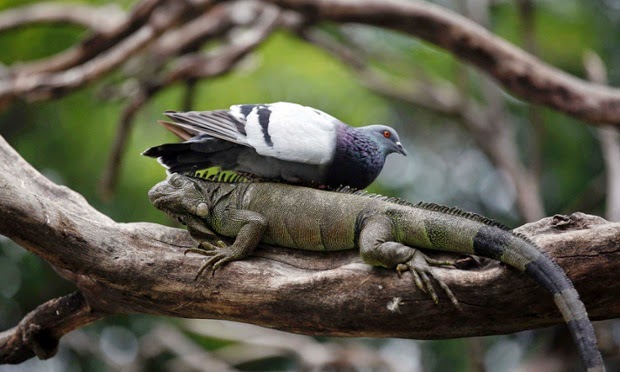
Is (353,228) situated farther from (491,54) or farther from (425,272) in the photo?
(491,54)

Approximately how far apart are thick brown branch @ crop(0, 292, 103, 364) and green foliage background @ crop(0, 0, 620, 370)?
488 cm

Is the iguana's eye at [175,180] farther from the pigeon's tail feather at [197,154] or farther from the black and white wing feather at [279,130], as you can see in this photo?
the black and white wing feather at [279,130]

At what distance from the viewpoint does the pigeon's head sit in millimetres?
4230

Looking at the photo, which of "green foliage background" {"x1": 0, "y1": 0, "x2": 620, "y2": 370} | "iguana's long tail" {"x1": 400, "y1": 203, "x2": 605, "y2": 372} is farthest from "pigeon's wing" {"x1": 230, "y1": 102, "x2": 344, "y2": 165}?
"green foliage background" {"x1": 0, "y1": 0, "x2": 620, "y2": 370}

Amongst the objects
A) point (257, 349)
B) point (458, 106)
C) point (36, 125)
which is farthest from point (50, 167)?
point (458, 106)

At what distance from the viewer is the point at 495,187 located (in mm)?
11992

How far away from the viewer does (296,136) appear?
3967 mm

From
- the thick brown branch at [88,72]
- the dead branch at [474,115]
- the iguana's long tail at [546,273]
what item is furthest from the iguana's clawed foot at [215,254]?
the dead branch at [474,115]

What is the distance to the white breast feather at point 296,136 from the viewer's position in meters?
3.97

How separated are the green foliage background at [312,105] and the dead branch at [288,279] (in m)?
5.32

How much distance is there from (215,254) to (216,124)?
2.47 feet

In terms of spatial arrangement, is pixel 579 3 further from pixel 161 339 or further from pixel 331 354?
pixel 161 339

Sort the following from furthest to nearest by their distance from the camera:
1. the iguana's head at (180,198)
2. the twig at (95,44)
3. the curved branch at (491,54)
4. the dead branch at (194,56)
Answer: the dead branch at (194,56), the twig at (95,44), the curved branch at (491,54), the iguana's head at (180,198)

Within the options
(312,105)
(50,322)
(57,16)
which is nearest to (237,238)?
(50,322)
